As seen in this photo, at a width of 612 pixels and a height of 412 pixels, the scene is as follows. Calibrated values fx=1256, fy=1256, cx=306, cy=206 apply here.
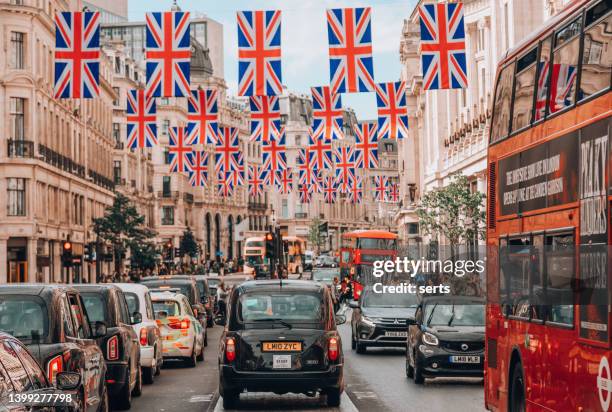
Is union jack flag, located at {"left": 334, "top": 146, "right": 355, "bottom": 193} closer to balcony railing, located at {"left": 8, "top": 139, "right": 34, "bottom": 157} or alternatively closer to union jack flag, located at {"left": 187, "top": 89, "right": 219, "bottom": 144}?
balcony railing, located at {"left": 8, "top": 139, "right": 34, "bottom": 157}

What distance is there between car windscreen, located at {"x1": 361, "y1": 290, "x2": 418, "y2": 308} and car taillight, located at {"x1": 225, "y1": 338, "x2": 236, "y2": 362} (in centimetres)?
1164

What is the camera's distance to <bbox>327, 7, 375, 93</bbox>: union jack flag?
3142 centimetres

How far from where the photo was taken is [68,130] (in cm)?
6912

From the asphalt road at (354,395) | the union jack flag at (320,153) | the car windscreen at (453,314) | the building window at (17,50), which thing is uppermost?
the building window at (17,50)

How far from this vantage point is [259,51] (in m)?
32.1

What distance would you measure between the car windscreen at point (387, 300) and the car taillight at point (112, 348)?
456 inches

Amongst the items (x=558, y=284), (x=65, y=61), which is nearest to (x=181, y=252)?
(x=65, y=61)

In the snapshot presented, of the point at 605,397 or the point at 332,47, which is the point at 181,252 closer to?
the point at 332,47

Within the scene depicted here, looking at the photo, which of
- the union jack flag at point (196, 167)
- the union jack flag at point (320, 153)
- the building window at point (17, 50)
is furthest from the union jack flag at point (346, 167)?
the building window at point (17, 50)

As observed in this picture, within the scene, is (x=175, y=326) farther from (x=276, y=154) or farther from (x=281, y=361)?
(x=276, y=154)

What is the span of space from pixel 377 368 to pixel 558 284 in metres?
13.5

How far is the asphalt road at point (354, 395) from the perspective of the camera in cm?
1727

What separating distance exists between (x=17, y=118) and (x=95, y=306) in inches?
Answer: 1697

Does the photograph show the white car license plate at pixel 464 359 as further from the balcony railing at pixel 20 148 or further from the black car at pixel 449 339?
the balcony railing at pixel 20 148
